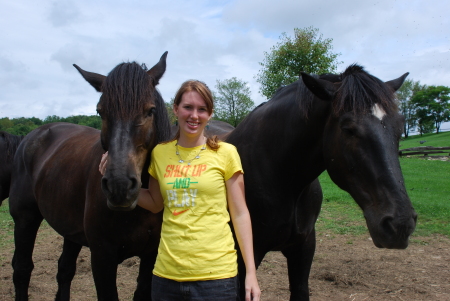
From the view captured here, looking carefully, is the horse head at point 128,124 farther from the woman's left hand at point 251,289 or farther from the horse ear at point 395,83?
the horse ear at point 395,83

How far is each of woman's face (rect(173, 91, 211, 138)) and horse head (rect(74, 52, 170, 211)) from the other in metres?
0.36

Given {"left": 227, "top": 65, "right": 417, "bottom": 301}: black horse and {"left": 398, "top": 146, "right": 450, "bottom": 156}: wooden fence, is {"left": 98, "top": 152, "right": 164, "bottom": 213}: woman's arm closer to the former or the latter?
{"left": 227, "top": 65, "right": 417, "bottom": 301}: black horse

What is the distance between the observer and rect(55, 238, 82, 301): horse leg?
412cm

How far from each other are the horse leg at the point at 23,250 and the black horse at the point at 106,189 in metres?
0.01

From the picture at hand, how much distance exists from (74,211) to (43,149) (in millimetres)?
1686

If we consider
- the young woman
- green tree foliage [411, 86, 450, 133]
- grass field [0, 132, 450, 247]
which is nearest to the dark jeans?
the young woman

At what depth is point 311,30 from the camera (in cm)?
2942

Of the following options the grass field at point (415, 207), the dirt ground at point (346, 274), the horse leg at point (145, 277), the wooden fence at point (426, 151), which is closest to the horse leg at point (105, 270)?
the horse leg at point (145, 277)

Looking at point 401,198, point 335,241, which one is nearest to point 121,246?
point 401,198

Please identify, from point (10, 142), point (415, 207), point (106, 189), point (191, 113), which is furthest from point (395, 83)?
point (415, 207)

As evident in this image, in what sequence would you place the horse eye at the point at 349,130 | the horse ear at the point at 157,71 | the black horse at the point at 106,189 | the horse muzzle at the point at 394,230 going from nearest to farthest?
the horse muzzle at the point at 394,230 → the horse eye at the point at 349,130 → the black horse at the point at 106,189 → the horse ear at the point at 157,71

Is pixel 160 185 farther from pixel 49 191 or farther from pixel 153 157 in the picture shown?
pixel 49 191

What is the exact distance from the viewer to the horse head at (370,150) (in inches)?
72.0

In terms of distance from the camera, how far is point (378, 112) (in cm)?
199
